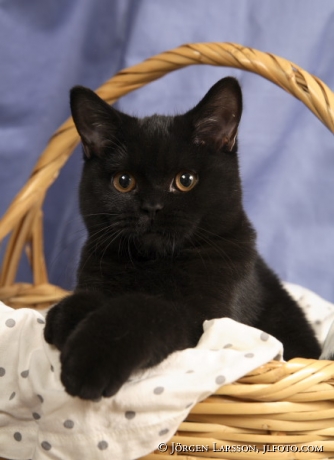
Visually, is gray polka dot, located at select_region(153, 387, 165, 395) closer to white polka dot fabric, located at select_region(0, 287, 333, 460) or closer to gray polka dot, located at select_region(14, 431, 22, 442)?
white polka dot fabric, located at select_region(0, 287, 333, 460)

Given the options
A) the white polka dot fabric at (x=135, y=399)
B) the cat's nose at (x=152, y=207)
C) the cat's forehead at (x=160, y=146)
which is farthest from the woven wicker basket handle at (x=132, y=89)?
the white polka dot fabric at (x=135, y=399)

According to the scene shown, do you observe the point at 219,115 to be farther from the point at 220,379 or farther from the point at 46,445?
the point at 46,445

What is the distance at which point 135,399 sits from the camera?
79cm

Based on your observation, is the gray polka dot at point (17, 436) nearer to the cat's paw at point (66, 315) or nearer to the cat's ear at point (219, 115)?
the cat's paw at point (66, 315)

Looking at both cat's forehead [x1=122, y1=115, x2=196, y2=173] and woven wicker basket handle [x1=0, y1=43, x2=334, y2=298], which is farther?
woven wicker basket handle [x1=0, y1=43, x2=334, y2=298]

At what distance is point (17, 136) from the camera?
5.91 ft

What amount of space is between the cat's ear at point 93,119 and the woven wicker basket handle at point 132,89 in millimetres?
315

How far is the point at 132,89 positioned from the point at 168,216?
23.4 inches

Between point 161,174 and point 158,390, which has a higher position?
point 161,174

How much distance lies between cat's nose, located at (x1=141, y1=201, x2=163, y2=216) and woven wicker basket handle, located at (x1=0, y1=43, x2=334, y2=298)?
0.42 meters

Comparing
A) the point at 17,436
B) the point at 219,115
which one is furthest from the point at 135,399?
the point at 219,115

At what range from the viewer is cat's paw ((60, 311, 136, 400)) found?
2.47 feet

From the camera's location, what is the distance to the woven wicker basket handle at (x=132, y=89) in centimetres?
119

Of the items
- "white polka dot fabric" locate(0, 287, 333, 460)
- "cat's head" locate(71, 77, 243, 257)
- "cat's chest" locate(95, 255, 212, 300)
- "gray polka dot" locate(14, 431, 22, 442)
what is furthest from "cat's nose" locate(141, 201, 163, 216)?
"gray polka dot" locate(14, 431, 22, 442)
